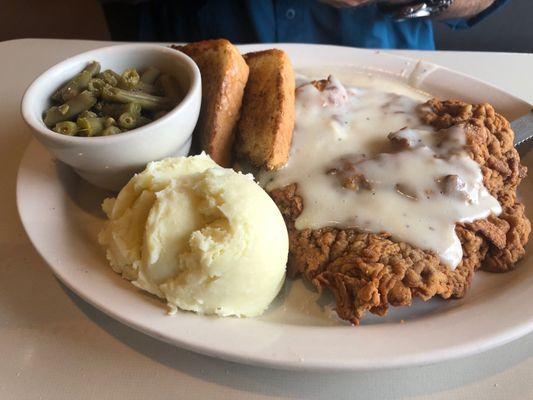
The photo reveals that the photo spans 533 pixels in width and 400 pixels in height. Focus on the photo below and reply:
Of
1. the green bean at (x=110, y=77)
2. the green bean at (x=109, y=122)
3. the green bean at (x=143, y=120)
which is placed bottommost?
the green bean at (x=143, y=120)

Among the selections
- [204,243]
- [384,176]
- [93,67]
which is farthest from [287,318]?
[93,67]

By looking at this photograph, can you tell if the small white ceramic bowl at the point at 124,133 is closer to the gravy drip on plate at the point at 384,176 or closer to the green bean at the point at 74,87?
the green bean at the point at 74,87

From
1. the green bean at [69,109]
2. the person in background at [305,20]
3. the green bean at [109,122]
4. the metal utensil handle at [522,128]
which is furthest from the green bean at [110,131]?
the person in background at [305,20]

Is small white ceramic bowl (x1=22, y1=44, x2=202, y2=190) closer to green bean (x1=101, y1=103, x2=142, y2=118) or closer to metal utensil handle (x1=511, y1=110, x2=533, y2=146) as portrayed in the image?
green bean (x1=101, y1=103, x2=142, y2=118)

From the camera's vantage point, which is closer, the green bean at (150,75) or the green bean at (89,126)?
the green bean at (89,126)

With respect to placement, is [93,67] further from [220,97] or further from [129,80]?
[220,97]

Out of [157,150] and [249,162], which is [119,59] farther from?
[249,162]

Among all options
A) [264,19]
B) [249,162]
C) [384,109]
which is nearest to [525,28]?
[264,19]

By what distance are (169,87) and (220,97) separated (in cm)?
18

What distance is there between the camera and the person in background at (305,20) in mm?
2668

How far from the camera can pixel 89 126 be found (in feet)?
4.96

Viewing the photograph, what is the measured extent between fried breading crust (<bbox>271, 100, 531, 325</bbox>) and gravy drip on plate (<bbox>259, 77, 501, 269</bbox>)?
33mm

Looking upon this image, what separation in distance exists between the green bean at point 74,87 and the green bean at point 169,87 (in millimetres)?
228

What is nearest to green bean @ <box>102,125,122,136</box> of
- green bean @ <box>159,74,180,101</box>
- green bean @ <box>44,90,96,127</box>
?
green bean @ <box>44,90,96,127</box>
